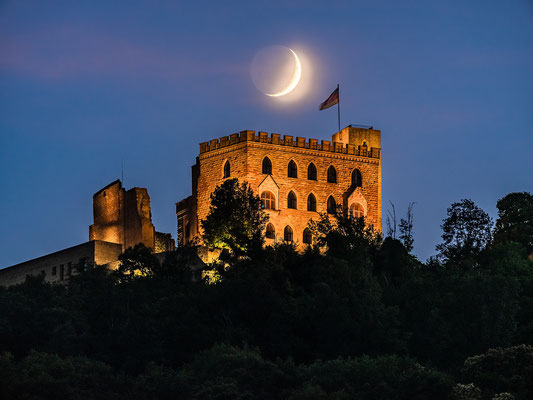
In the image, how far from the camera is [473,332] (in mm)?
56906

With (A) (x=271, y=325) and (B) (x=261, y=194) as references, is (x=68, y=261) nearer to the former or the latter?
(B) (x=261, y=194)

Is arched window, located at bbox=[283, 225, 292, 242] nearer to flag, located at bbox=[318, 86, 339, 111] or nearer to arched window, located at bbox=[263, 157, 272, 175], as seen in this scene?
Result: arched window, located at bbox=[263, 157, 272, 175]

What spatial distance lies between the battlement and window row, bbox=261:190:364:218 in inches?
98.5

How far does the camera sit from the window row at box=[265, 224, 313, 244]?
72.1 meters

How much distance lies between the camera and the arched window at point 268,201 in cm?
7244

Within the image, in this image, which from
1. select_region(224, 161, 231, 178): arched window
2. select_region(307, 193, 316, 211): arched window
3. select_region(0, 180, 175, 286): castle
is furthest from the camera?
select_region(307, 193, 316, 211): arched window

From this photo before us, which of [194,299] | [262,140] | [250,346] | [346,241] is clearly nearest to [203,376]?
[250,346]

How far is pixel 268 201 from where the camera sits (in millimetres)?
72688

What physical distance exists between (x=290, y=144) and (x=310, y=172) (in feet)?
5.39

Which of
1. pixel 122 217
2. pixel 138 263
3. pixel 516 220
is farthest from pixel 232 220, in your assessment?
pixel 516 220

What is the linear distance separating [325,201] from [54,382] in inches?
1008

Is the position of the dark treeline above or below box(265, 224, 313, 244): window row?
below

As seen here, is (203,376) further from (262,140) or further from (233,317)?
(262,140)

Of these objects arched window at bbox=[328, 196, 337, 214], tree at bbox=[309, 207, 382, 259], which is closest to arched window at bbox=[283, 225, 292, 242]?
tree at bbox=[309, 207, 382, 259]
